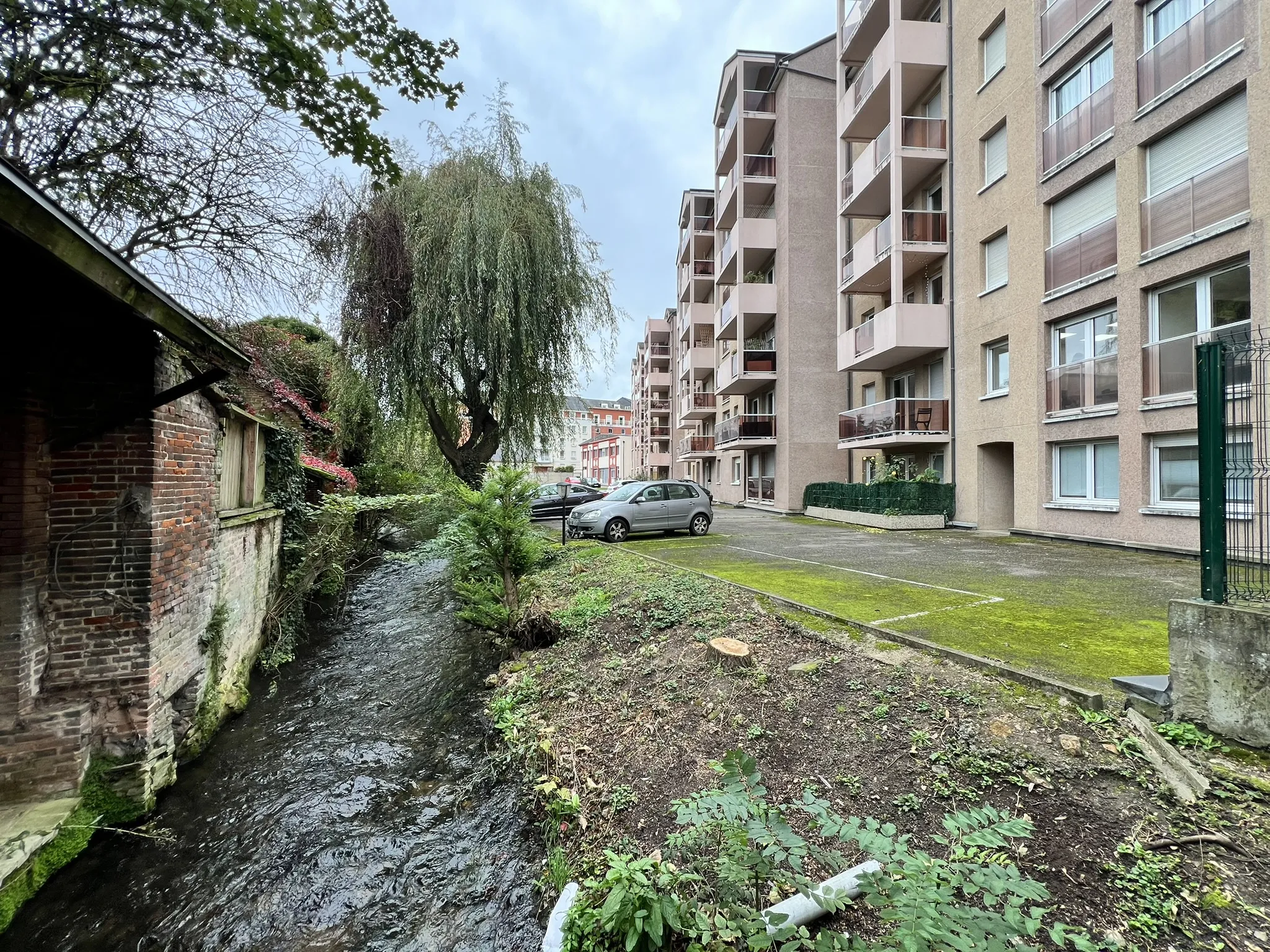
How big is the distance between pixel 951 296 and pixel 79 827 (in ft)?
63.0

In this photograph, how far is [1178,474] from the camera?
992cm

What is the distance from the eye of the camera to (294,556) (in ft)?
27.6

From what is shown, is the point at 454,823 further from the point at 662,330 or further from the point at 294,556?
the point at 662,330

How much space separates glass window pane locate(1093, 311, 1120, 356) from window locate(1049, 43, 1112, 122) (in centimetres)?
472

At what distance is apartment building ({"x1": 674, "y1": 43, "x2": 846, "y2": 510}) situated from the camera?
22.6 metres

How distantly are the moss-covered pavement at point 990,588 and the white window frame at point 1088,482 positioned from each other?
0.97 metres

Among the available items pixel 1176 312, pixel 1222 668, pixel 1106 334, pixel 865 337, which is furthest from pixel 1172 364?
pixel 1222 668

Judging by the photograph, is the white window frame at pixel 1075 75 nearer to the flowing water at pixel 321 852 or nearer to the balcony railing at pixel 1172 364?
the balcony railing at pixel 1172 364

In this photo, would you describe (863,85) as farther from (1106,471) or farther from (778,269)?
(1106,471)

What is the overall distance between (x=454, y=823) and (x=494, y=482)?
172 inches

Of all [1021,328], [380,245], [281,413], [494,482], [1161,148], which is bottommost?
[494,482]

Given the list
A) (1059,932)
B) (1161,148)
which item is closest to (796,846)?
(1059,932)

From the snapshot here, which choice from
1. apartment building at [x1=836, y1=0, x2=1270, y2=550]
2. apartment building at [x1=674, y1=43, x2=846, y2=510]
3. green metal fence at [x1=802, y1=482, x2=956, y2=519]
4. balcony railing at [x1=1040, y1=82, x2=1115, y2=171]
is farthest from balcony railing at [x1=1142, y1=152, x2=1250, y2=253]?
apartment building at [x1=674, y1=43, x2=846, y2=510]

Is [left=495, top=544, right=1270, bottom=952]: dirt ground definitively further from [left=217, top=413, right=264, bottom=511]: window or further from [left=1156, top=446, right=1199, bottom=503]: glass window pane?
[left=1156, top=446, right=1199, bottom=503]: glass window pane
